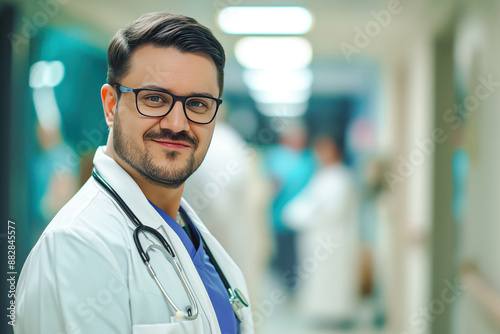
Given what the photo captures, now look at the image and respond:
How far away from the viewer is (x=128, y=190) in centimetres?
86

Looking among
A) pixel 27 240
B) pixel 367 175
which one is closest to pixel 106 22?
pixel 27 240

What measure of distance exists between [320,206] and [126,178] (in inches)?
125

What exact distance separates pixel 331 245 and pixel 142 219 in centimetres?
316

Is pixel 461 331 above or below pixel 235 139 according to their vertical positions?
below

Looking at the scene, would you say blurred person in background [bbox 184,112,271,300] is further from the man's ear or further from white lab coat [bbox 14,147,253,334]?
white lab coat [bbox 14,147,253,334]

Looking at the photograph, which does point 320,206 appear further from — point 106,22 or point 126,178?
point 126,178

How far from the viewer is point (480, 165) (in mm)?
2234

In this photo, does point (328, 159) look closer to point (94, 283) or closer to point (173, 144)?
point (173, 144)

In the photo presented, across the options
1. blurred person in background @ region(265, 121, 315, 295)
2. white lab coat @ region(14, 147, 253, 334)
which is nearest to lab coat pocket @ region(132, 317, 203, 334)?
white lab coat @ region(14, 147, 253, 334)

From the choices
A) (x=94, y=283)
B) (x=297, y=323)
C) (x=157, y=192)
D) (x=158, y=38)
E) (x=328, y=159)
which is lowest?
(x=297, y=323)

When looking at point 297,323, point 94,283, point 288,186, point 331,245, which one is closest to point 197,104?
point 94,283

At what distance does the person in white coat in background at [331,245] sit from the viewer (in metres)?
3.87

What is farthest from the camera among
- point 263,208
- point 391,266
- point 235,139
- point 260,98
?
point 260,98

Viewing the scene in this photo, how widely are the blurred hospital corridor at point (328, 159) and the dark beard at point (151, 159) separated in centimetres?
56
